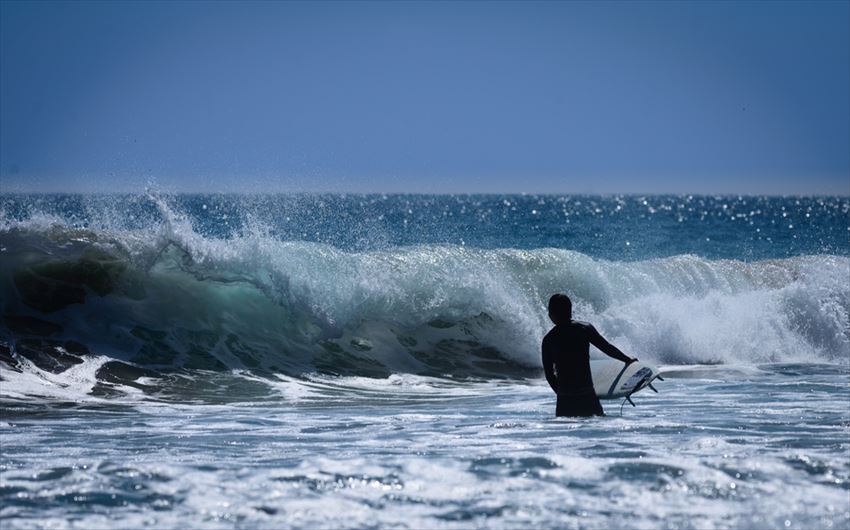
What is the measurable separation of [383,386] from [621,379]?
464 cm

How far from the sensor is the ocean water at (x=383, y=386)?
6820mm

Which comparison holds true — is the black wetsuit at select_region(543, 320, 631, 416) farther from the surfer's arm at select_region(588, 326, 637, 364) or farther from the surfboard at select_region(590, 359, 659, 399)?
the surfboard at select_region(590, 359, 659, 399)

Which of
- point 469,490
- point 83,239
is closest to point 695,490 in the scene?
point 469,490

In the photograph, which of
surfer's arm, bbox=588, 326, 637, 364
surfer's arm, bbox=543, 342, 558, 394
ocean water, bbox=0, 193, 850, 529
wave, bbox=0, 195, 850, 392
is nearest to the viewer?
ocean water, bbox=0, 193, 850, 529

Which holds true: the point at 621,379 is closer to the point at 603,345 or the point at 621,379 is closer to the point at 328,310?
the point at 603,345

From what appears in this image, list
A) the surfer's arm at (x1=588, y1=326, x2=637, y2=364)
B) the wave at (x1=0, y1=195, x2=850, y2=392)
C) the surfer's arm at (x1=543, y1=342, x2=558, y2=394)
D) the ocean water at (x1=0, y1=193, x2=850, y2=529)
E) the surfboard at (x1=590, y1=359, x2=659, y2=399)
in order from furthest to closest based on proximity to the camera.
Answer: the wave at (x1=0, y1=195, x2=850, y2=392) < the surfboard at (x1=590, y1=359, x2=659, y2=399) < the surfer's arm at (x1=588, y1=326, x2=637, y2=364) < the surfer's arm at (x1=543, y1=342, x2=558, y2=394) < the ocean water at (x1=0, y1=193, x2=850, y2=529)

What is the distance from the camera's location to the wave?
14.5m

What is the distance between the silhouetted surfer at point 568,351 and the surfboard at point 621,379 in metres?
0.50

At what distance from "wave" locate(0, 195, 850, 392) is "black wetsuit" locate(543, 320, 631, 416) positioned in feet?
18.0

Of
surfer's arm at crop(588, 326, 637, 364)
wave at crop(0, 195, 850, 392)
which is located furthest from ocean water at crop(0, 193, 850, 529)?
surfer's arm at crop(588, 326, 637, 364)

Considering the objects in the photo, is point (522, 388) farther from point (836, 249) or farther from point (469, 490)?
point (836, 249)

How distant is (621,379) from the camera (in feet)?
33.3

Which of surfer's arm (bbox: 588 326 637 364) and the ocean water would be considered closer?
the ocean water

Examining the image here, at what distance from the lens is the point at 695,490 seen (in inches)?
274
